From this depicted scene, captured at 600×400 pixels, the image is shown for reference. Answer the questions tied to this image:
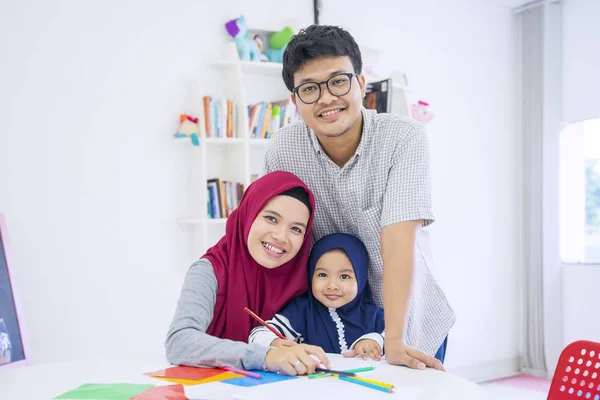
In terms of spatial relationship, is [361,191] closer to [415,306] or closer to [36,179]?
[415,306]

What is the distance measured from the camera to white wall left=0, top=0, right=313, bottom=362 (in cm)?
303

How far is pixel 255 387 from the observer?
1128 millimetres

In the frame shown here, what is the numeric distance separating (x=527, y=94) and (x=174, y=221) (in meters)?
2.88

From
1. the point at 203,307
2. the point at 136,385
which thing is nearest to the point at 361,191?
the point at 203,307

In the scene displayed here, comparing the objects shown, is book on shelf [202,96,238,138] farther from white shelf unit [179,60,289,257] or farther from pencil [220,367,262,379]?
pencil [220,367,262,379]

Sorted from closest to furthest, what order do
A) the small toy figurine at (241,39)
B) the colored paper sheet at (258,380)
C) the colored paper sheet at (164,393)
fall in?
the colored paper sheet at (164,393), the colored paper sheet at (258,380), the small toy figurine at (241,39)

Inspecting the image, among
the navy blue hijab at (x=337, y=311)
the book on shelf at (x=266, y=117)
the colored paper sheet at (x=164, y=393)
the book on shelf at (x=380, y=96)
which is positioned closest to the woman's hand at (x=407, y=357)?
the navy blue hijab at (x=337, y=311)

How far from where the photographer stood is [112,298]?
10.7 ft

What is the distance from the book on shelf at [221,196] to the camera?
3.43 meters

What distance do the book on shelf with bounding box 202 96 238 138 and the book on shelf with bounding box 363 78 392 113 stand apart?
897 millimetres

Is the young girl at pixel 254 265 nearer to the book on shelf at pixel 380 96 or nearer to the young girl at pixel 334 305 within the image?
the young girl at pixel 334 305

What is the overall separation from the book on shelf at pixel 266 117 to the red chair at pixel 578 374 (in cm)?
248

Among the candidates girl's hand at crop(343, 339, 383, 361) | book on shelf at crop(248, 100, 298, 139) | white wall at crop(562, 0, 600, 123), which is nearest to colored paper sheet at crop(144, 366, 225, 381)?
girl's hand at crop(343, 339, 383, 361)

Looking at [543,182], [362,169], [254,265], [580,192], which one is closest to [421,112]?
[543,182]
